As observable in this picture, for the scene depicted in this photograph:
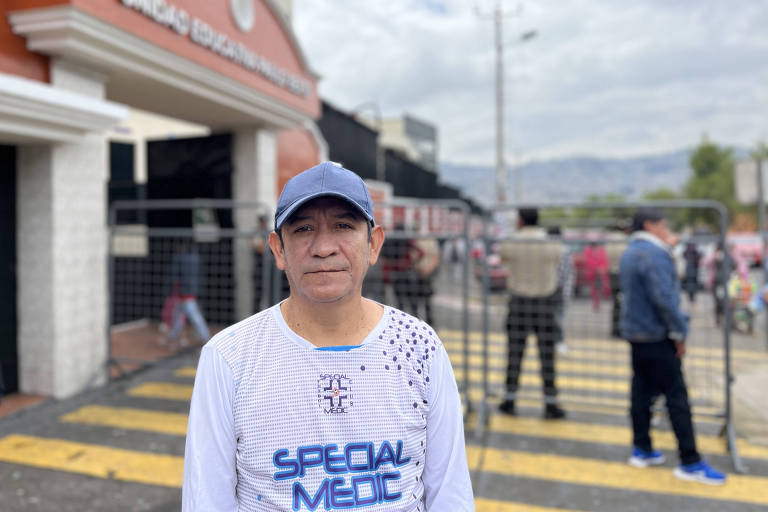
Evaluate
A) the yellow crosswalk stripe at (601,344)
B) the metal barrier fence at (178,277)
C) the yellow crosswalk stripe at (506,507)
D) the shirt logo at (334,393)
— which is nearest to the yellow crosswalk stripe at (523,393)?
the metal barrier fence at (178,277)

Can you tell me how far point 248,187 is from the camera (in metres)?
10.1

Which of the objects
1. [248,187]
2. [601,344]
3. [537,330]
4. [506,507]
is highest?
[248,187]

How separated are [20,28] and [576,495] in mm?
6205

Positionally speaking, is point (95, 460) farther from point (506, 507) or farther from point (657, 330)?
point (657, 330)

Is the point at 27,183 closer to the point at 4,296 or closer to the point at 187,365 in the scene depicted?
the point at 4,296

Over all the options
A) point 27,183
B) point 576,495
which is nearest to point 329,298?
point 576,495

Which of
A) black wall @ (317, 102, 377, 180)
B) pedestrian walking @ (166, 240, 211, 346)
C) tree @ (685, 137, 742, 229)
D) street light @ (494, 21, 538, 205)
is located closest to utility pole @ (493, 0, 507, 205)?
Result: street light @ (494, 21, 538, 205)

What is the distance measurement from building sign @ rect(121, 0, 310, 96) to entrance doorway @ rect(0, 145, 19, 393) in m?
2.06

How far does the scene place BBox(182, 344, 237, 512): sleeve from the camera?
1.56 m

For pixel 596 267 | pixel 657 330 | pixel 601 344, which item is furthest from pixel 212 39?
pixel 596 267

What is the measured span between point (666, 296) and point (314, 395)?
3.58 m

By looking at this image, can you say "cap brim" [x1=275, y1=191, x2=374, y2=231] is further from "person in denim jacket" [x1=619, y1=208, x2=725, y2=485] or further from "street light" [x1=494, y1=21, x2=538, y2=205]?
"street light" [x1=494, y1=21, x2=538, y2=205]

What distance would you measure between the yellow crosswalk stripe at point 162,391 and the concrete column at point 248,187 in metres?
2.73

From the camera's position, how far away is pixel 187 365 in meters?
7.88
